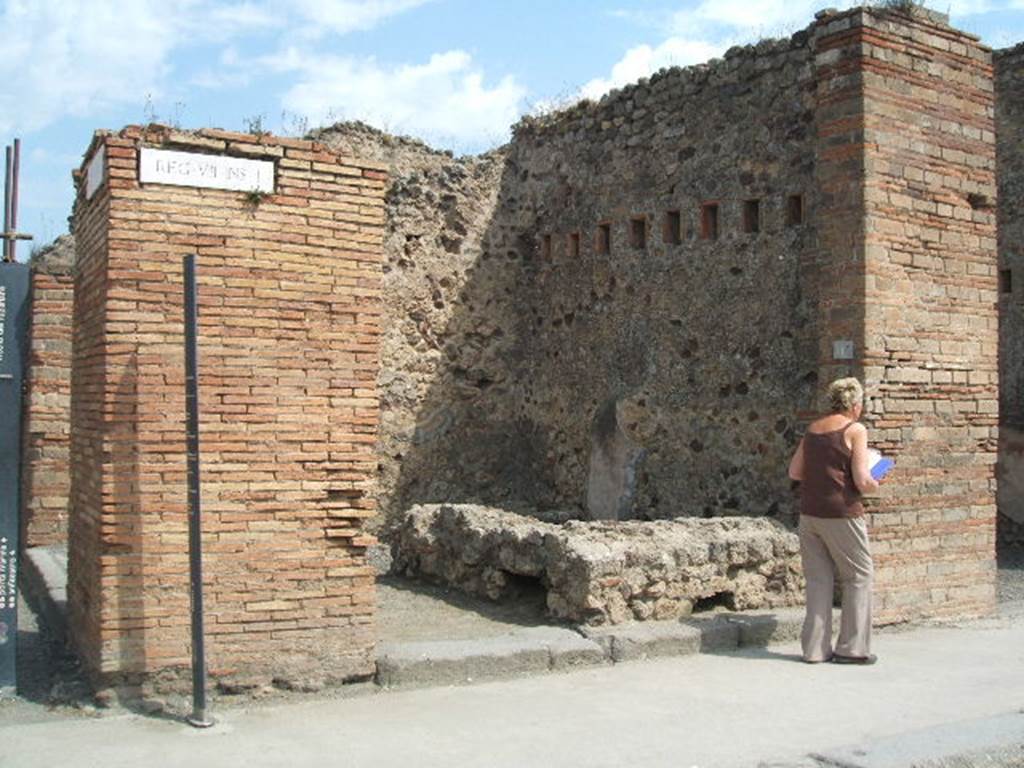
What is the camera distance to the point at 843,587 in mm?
7031

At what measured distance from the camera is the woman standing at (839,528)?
6.95m

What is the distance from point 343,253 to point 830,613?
12.0 ft

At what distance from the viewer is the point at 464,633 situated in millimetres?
7266

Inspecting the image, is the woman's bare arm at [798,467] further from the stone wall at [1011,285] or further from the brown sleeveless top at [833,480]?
the stone wall at [1011,285]

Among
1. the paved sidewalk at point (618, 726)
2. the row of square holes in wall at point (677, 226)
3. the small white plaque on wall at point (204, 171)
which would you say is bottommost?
the paved sidewalk at point (618, 726)

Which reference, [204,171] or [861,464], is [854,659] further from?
[204,171]

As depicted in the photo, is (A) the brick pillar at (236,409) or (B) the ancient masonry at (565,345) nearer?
(A) the brick pillar at (236,409)

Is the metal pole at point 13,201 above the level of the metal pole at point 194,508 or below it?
above

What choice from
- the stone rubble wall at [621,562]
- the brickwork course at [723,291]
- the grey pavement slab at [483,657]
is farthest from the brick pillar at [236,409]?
the brickwork course at [723,291]

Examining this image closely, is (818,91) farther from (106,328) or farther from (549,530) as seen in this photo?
(106,328)

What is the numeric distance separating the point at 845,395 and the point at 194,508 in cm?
392

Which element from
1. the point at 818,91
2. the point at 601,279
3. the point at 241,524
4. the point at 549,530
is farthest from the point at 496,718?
the point at 601,279

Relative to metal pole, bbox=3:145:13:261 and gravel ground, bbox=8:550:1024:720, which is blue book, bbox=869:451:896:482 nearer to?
gravel ground, bbox=8:550:1024:720

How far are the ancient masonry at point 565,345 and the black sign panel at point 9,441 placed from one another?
0.38 metres
